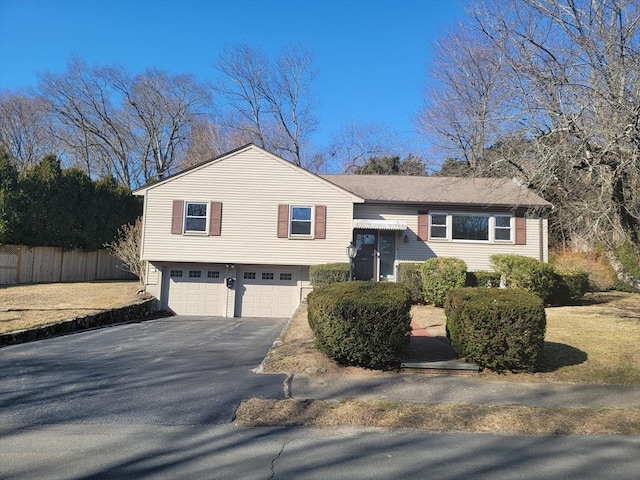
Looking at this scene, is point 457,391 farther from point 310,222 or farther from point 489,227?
point 489,227

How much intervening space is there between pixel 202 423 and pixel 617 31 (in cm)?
966

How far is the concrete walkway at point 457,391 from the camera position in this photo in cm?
606

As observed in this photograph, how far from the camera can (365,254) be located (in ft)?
59.1

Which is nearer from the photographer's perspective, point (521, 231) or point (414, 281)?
point (414, 281)

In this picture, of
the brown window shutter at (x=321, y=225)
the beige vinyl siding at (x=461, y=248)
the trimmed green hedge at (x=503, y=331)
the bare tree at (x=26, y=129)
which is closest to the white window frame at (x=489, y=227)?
the beige vinyl siding at (x=461, y=248)

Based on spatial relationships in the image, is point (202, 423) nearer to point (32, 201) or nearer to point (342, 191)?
point (342, 191)

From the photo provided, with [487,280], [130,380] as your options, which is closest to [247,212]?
[487,280]

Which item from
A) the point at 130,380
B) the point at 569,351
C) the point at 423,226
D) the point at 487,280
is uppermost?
the point at 423,226

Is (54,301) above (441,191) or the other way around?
the other way around

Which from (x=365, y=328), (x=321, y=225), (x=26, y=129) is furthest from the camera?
(x=26, y=129)

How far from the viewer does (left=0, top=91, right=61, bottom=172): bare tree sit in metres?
35.0

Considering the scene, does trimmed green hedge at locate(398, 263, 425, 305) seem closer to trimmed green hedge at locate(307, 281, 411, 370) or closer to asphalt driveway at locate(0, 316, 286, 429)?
asphalt driveway at locate(0, 316, 286, 429)

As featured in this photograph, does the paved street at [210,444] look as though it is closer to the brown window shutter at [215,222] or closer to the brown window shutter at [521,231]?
the brown window shutter at [215,222]

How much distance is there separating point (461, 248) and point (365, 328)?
11809 mm
